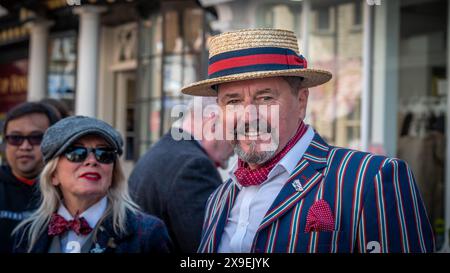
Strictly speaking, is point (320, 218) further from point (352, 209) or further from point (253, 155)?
point (253, 155)

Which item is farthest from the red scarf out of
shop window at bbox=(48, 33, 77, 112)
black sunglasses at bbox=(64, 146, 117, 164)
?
shop window at bbox=(48, 33, 77, 112)

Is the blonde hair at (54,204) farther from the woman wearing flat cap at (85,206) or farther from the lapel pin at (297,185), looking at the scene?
the lapel pin at (297,185)

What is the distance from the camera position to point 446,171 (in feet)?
19.2

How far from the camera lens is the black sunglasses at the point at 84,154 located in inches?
102

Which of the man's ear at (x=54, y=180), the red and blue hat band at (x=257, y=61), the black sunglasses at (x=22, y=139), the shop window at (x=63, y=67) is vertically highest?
the shop window at (x=63, y=67)

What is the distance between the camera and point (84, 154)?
8.50ft

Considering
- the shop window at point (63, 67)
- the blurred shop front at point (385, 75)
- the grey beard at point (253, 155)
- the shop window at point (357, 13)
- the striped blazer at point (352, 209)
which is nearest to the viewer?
the striped blazer at point (352, 209)

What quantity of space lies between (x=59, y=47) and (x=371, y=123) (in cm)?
720

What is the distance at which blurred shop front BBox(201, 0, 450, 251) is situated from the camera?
6.25 meters

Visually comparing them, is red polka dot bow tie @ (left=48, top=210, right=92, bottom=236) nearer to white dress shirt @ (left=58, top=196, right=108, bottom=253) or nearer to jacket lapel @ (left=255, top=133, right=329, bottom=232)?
white dress shirt @ (left=58, top=196, right=108, bottom=253)

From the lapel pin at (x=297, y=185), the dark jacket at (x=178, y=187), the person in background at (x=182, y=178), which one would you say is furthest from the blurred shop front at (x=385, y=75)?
the lapel pin at (x=297, y=185)

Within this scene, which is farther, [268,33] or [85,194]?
[85,194]
